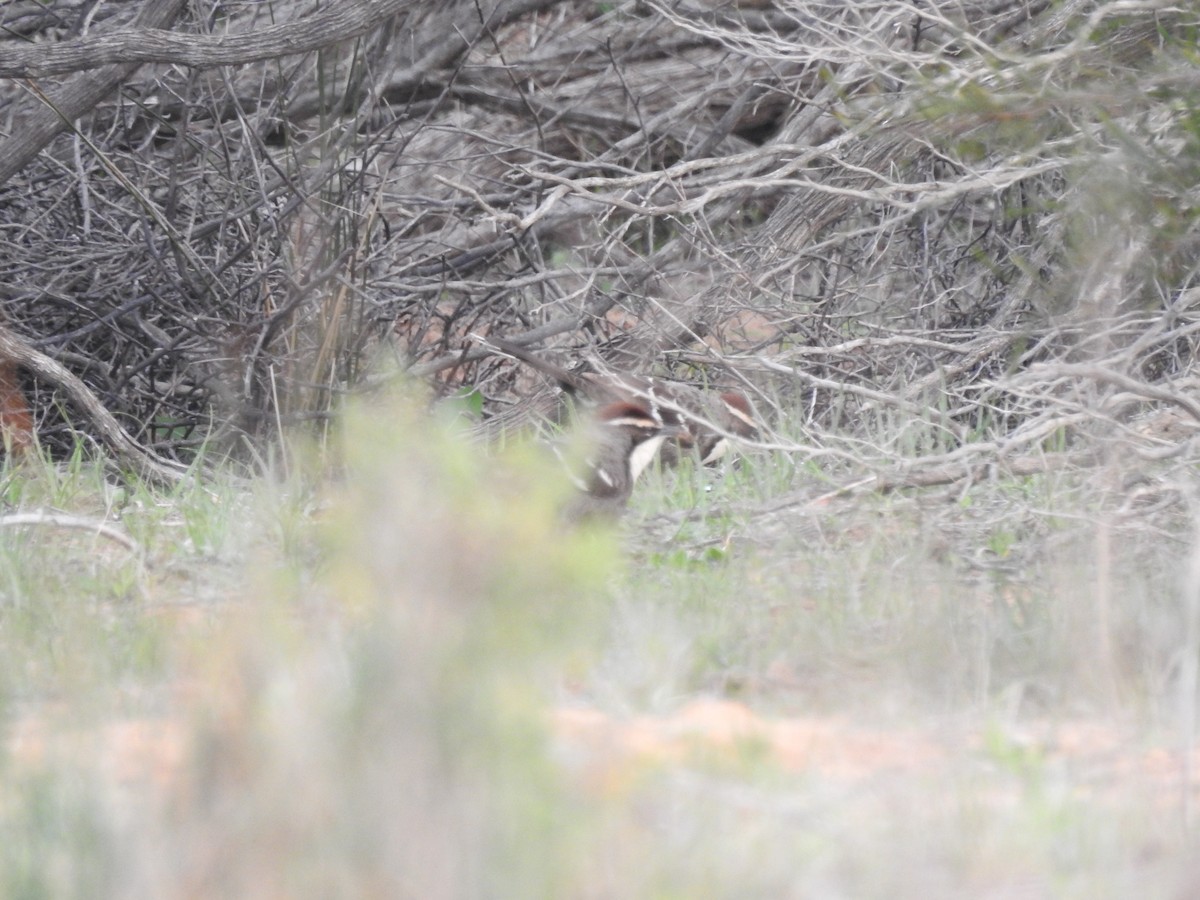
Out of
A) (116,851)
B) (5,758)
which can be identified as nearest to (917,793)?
(116,851)

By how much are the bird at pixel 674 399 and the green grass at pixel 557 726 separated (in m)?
2.31

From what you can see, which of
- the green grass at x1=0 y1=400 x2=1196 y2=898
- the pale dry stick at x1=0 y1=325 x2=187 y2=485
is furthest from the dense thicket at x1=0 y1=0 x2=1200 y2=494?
the green grass at x1=0 y1=400 x2=1196 y2=898

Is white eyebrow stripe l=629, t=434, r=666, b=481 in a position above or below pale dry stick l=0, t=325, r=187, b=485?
above

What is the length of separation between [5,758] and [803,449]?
251 cm

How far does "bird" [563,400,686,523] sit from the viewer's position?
504 centimetres

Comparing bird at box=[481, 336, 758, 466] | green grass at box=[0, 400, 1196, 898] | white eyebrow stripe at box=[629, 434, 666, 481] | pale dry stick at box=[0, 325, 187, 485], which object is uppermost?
green grass at box=[0, 400, 1196, 898]

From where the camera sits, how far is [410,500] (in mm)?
2244

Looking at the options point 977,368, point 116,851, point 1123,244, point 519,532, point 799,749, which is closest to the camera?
point 116,851

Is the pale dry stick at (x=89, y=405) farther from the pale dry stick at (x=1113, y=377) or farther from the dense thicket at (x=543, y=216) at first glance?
the pale dry stick at (x=1113, y=377)

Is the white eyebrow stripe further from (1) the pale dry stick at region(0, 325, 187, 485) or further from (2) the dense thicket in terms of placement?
(1) the pale dry stick at region(0, 325, 187, 485)

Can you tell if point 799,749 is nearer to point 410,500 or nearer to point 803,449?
point 410,500

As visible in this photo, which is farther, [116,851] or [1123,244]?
[1123,244]

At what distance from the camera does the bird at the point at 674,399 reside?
6.55 m

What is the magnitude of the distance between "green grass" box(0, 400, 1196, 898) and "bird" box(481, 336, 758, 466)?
91.0 inches
